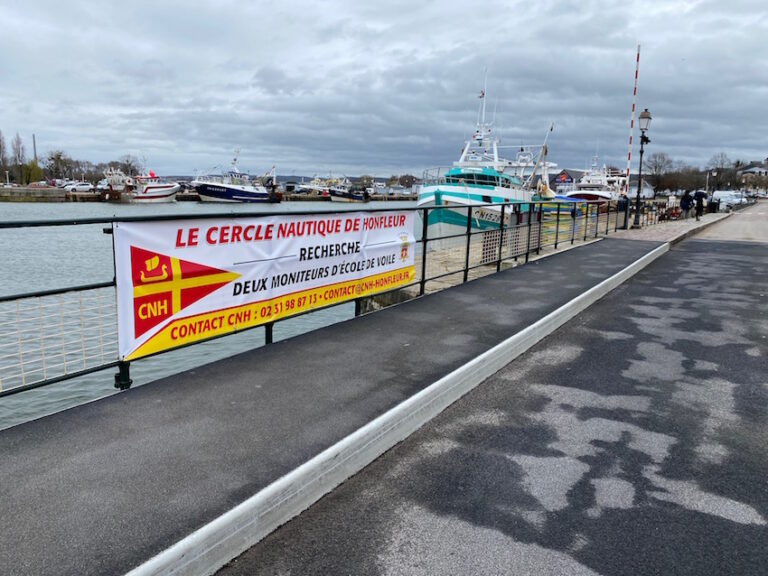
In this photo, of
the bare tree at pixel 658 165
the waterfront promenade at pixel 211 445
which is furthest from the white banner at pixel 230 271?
the bare tree at pixel 658 165

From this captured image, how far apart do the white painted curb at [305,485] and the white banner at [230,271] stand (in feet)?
7.34

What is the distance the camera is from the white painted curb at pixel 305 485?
2818mm

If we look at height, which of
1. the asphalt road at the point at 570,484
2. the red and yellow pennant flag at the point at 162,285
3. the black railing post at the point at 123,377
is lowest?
the asphalt road at the point at 570,484

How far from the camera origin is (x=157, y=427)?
4.24 metres

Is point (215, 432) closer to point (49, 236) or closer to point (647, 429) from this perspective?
point (647, 429)

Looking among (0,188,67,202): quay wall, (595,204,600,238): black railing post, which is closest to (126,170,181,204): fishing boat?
(0,188,67,202): quay wall

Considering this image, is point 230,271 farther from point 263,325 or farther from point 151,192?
point 151,192

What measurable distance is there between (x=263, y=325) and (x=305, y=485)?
317 centimetres

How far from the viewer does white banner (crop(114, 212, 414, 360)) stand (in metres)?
4.95

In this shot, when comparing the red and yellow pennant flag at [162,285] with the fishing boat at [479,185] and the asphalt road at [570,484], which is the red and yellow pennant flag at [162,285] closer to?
the asphalt road at [570,484]

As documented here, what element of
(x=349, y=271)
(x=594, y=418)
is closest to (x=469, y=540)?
(x=594, y=418)

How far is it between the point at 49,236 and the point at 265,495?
3417 cm

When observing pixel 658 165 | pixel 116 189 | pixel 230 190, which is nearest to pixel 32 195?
pixel 116 189

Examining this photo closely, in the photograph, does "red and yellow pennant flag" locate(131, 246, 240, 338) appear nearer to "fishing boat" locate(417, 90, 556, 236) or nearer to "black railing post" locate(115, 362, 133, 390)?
"black railing post" locate(115, 362, 133, 390)
